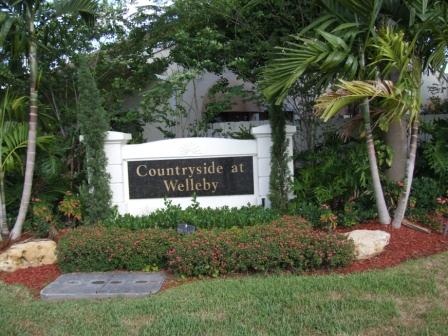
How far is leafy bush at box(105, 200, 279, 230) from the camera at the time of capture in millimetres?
6797

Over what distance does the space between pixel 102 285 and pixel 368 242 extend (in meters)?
3.13

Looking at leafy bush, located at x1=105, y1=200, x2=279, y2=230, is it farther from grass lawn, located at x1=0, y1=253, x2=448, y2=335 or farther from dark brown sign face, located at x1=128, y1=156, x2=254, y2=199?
grass lawn, located at x1=0, y1=253, x2=448, y2=335

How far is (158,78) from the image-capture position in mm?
9148

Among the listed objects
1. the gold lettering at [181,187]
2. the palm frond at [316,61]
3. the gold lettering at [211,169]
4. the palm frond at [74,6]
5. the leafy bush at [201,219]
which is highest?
the palm frond at [74,6]

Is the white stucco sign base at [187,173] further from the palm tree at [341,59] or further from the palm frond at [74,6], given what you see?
the palm frond at [74,6]

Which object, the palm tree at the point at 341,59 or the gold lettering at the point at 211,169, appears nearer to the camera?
the palm tree at the point at 341,59

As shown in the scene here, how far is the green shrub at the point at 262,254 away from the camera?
553 centimetres

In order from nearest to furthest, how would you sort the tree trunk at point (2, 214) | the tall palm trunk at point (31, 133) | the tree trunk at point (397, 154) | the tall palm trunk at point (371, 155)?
the tall palm trunk at point (371, 155) → the tall palm trunk at point (31, 133) → the tree trunk at point (2, 214) → the tree trunk at point (397, 154)

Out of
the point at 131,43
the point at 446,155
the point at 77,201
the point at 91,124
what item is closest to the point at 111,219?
the point at 77,201

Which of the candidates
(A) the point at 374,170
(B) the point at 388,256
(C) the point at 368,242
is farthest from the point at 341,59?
(B) the point at 388,256

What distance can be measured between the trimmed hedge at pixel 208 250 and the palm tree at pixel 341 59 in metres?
1.54

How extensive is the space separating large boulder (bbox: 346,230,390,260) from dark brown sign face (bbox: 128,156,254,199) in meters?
1.98

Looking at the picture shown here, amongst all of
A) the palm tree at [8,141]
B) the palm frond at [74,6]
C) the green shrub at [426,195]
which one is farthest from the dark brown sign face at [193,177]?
the green shrub at [426,195]

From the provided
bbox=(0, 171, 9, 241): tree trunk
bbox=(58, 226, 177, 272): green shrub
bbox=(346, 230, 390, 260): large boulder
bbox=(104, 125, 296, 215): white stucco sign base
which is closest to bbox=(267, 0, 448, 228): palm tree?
bbox=(346, 230, 390, 260): large boulder
